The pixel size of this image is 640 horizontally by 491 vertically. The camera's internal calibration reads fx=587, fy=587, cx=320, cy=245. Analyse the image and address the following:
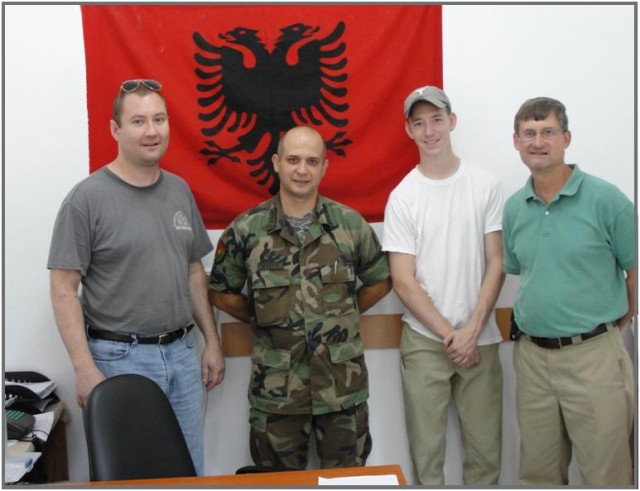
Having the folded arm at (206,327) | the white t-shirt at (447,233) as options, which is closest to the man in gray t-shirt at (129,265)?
the folded arm at (206,327)

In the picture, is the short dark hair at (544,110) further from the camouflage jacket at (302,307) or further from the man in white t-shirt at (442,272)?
the camouflage jacket at (302,307)

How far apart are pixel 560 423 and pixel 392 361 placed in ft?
2.29

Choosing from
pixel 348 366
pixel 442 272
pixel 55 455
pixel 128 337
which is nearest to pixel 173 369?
pixel 128 337

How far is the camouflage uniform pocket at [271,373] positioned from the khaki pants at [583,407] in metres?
0.88

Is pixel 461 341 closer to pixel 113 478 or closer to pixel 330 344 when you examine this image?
pixel 330 344

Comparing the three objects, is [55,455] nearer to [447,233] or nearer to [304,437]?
[304,437]

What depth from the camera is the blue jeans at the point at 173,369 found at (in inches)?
78.8

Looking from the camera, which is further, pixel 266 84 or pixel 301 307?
pixel 266 84

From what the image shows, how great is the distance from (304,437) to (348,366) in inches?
12.5

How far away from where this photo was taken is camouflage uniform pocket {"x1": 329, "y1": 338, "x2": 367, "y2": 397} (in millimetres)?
2156

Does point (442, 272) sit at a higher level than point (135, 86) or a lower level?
lower

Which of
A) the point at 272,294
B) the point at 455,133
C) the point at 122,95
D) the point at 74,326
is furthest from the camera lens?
the point at 455,133

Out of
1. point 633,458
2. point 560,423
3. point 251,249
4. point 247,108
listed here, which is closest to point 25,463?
point 251,249

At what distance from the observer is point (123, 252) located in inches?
77.4
